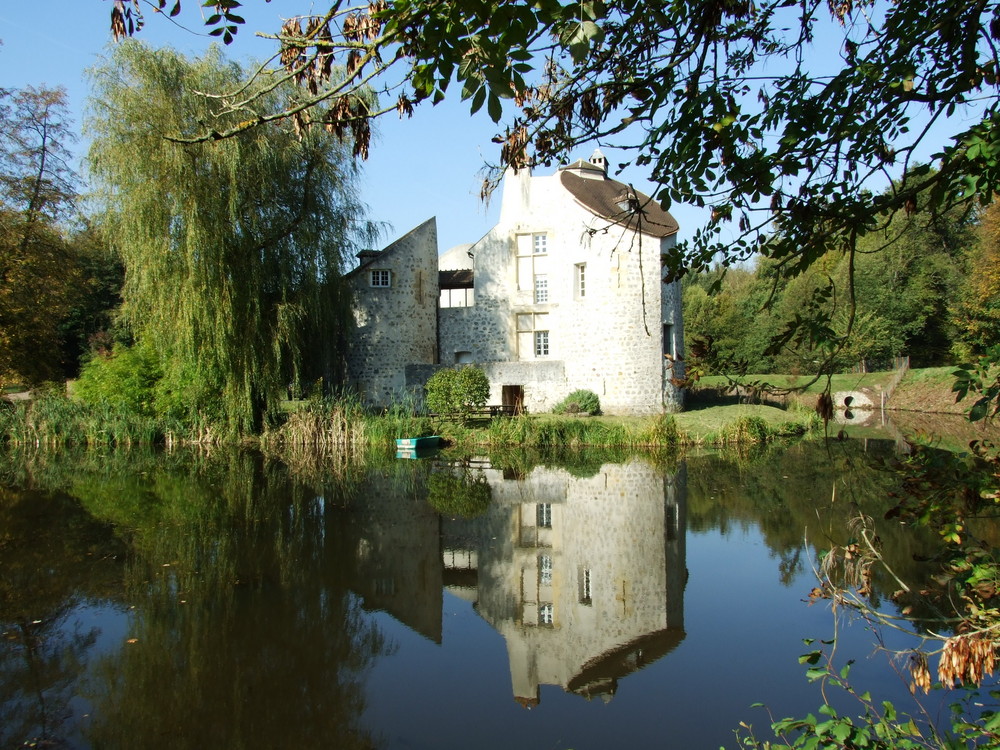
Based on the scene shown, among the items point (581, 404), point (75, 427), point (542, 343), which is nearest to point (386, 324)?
point (542, 343)

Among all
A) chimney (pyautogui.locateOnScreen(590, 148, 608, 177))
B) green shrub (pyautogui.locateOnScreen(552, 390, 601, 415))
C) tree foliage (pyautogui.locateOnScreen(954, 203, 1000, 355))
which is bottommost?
green shrub (pyautogui.locateOnScreen(552, 390, 601, 415))

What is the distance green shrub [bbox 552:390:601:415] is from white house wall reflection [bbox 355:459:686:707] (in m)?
9.88

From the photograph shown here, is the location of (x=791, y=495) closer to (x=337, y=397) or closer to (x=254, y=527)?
(x=254, y=527)

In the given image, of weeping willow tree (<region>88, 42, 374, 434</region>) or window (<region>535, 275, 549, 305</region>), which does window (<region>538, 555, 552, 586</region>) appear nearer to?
weeping willow tree (<region>88, 42, 374, 434</region>)

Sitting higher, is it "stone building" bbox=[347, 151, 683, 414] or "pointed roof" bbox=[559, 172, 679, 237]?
"pointed roof" bbox=[559, 172, 679, 237]

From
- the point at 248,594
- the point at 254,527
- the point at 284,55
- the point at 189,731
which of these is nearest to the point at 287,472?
the point at 254,527

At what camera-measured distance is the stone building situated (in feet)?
71.7

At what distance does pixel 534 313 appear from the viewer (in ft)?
78.9

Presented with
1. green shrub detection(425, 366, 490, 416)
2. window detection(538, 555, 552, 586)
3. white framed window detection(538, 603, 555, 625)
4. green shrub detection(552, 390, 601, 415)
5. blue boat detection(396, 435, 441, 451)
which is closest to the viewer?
white framed window detection(538, 603, 555, 625)

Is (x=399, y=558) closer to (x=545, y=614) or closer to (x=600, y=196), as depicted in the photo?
(x=545, y=614)

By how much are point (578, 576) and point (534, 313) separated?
683 inches

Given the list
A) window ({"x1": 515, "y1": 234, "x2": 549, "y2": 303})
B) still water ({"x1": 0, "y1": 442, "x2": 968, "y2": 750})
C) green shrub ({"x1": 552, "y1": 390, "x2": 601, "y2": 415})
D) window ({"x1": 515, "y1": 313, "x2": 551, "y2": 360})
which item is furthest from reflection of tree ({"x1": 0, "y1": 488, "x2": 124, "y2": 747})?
window ({"x1": 515, "y1": 234, "x2": 549, "y2": 303})

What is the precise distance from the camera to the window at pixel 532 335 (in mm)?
24109

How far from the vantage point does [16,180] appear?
19.3 m
